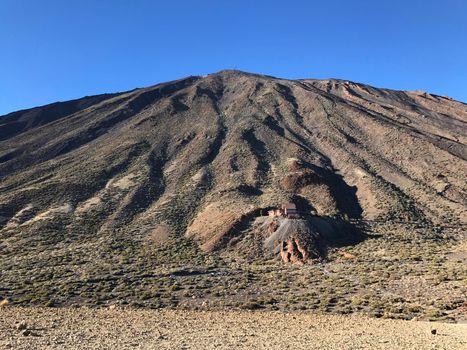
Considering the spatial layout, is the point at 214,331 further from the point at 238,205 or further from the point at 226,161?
the point at 226,161

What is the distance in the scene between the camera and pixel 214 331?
64.8 ft

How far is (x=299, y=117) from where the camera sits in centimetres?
10175

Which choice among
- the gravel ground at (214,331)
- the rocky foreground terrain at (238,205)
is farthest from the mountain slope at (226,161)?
the gravel ground at (214,331)

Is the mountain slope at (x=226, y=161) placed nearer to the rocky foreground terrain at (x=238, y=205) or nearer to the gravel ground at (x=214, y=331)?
the rocky foreground terrain at (x=238, y=205)

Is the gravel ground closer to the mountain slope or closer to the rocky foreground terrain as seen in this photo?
the rocky foreground terrain

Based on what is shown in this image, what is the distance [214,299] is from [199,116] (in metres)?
76.4

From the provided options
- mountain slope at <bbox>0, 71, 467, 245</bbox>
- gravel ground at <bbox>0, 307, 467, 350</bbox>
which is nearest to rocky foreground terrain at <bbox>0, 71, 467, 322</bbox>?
mountain slope at <bbox>0, 71, 467, 245</bbox>

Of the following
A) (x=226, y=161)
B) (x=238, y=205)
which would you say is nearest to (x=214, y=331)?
(x=238, y=205)

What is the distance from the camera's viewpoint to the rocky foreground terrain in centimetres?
3136

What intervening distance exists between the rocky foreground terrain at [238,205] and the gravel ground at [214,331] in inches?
119

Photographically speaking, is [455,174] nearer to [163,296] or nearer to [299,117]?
[299,117]

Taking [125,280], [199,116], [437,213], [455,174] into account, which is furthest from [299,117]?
[125,280]

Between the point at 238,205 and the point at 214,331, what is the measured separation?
3735cm

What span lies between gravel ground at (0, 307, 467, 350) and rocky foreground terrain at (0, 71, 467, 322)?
301 cm
